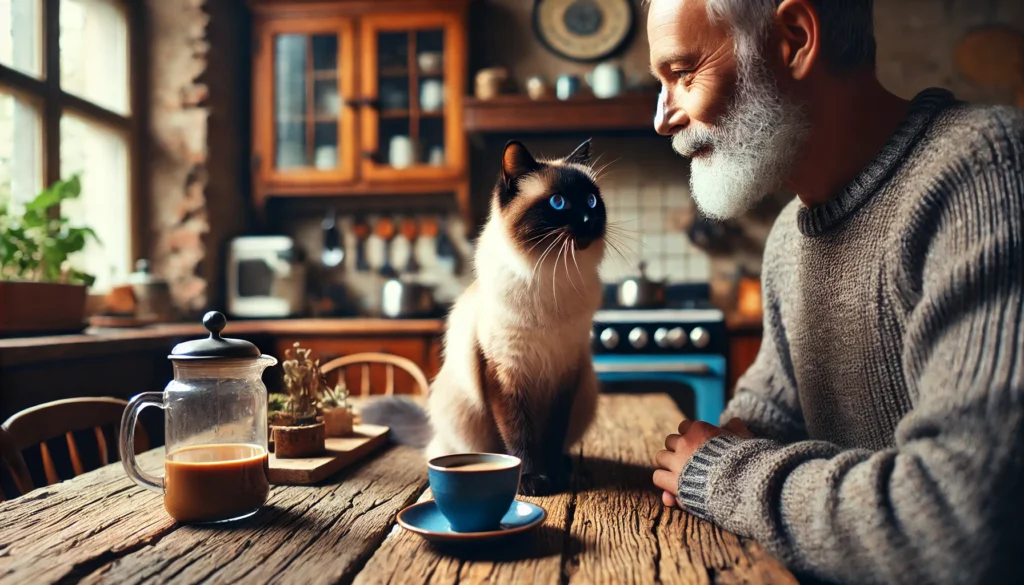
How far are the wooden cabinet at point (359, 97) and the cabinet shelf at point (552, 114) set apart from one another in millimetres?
160

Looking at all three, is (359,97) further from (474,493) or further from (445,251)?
(474,493)

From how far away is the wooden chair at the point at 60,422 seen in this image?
1.24 meters

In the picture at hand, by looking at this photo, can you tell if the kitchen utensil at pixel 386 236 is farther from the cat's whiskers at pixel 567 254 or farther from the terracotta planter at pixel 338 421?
the cat's whiskers at pixel 567 254

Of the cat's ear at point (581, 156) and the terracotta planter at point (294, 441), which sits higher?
the cat's ear at point (581, 156)

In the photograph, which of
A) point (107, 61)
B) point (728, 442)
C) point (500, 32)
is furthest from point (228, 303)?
point (728, 442)

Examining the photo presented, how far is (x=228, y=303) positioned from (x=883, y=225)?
132 inches

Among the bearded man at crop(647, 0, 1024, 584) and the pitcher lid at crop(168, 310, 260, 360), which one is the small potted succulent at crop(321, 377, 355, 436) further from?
the bearded man at crop(647, 0, 1024, 584)

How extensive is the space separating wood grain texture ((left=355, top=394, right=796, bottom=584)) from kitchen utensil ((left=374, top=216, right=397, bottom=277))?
312 centimetres

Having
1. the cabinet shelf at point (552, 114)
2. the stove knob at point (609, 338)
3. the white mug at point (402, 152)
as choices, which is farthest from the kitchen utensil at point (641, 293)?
the white mug at point (402, 152)

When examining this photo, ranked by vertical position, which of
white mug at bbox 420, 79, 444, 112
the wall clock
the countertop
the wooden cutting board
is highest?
the wall clock

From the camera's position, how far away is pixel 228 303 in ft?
12.1

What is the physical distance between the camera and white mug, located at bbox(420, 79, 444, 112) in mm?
3754

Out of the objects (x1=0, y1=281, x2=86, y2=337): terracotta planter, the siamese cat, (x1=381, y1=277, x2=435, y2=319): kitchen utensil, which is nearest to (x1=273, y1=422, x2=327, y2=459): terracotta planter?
the siamese cat

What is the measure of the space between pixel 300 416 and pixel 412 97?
2.82 meters
